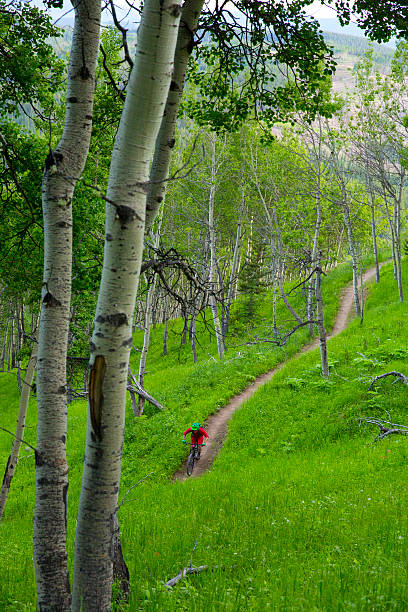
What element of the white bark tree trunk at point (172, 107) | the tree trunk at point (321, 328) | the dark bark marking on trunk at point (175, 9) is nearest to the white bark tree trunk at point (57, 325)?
the white bark tree trunk at point (172, 107)

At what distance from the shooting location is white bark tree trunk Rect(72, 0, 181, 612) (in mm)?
2463

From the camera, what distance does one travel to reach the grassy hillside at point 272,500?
3.94 meters

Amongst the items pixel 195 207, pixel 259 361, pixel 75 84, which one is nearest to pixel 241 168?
pixel 195 207

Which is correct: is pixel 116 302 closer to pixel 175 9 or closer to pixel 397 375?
pixel 175 9

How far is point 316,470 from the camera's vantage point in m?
8.61

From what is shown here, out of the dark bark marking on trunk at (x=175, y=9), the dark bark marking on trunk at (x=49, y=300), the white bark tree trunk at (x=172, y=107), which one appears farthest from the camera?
the white bark tree trunk at (x=172, y=107)

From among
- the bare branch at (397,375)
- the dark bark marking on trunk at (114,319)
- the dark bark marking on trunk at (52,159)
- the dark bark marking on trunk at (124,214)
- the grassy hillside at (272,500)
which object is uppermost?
the dark bark marking on trunk at (52,159)

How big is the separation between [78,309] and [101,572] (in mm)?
9120

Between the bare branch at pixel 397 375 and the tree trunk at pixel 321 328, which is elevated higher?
the tree trunk at pixel 321 328

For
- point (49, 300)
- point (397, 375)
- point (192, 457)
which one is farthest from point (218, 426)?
point (49, 300)

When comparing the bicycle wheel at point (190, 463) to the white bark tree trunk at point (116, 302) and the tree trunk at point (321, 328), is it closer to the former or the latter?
the tree trunk at point (321, 328)

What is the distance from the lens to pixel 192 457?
11.3 metres

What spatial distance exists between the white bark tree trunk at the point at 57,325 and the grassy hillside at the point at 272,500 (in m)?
1.01

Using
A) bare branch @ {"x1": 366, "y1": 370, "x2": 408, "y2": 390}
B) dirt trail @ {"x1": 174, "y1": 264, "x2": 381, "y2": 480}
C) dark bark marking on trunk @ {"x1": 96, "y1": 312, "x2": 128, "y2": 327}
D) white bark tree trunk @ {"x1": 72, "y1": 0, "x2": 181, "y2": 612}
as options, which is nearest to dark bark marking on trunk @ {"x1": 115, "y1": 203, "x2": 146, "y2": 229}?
white bark tree trunk @ {"x1": 72, "y1": 0, "x2": 181, "y2": 612}
